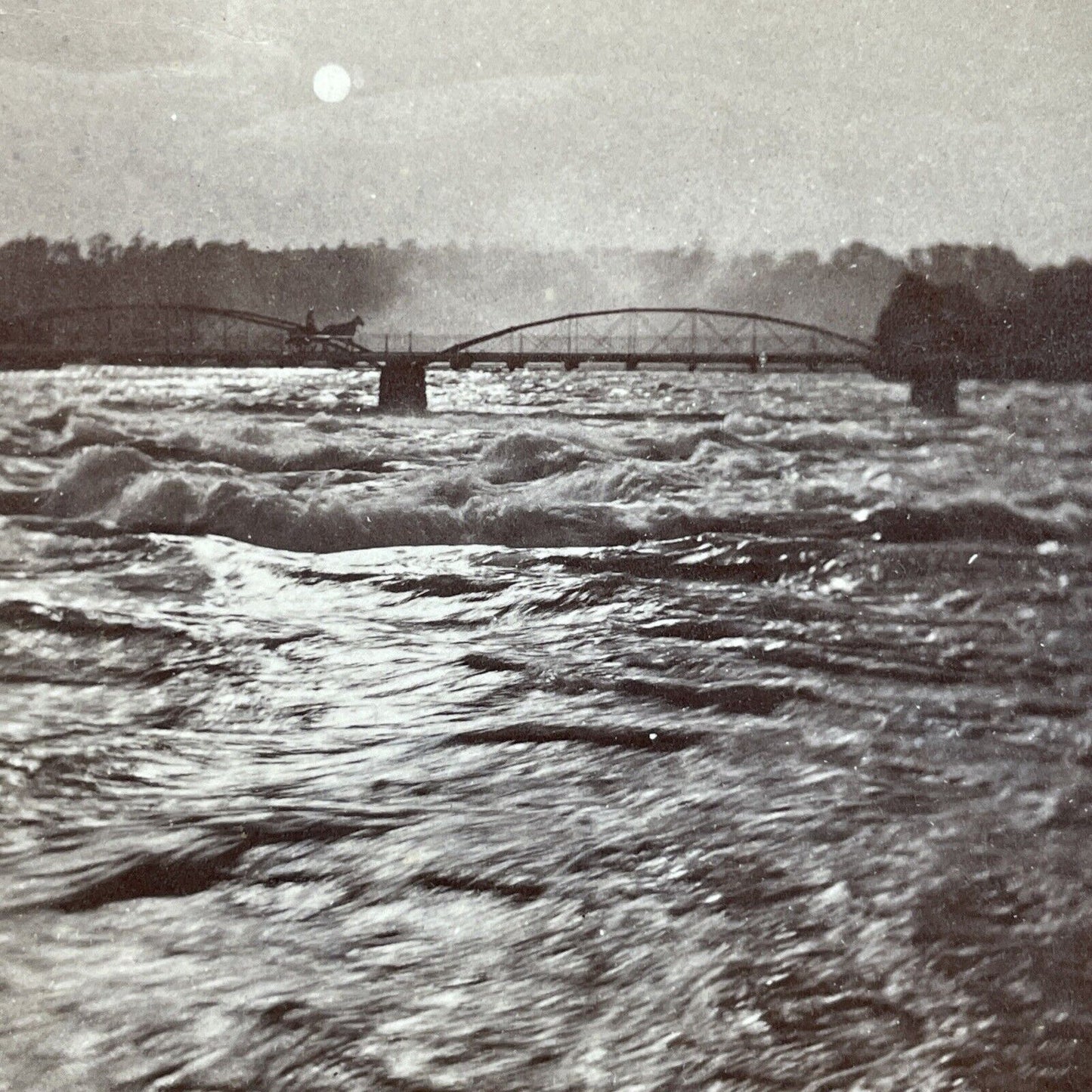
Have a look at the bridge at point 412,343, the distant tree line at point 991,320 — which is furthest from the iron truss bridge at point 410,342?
the distant tree line at point 991,320

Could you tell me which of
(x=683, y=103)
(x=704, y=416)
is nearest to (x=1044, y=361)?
(x=704, y=416)

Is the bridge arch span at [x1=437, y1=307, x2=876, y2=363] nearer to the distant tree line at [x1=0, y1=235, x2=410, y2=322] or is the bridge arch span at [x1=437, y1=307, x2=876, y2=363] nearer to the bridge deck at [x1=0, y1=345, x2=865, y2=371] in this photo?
the bridge deck at [x1=0, y1=345, x2=865, y2=371]

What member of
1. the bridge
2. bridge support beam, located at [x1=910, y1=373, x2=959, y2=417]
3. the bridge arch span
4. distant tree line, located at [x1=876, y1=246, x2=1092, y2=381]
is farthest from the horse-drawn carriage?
bridge support beam, located at [x1=910, y1=373, x2=959, y2=417]

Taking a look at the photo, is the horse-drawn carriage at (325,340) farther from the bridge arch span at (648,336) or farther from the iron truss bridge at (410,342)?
the bridge arch span at (648,336)

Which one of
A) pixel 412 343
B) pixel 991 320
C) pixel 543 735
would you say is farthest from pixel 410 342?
pixel 991 320

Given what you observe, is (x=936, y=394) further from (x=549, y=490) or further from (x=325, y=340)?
(x=325, y=340)

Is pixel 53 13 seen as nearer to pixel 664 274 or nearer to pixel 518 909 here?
pixel 664 274
